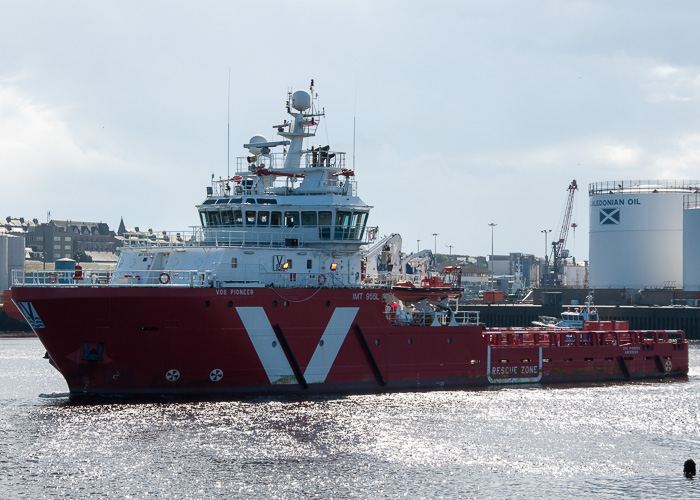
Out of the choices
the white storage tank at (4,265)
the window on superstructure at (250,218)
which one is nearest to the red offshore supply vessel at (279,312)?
the window on superstructure at (250,218)

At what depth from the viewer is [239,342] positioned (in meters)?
33.4

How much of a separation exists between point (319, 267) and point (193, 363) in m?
6.61

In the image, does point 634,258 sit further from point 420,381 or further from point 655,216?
point 420,381

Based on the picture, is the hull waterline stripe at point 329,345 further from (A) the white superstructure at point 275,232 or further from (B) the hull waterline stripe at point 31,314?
(B) the hull waterline stripe at point 31,314

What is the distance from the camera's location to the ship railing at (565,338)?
41.6 m

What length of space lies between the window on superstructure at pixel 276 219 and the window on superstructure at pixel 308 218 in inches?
36.1

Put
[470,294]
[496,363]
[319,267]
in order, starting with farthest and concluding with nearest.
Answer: [470,294] < [496,363] < [319,267]

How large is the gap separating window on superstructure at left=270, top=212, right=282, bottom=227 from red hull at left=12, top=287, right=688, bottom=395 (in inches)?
152

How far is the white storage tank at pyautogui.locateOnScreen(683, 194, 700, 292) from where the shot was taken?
82500 millimetres

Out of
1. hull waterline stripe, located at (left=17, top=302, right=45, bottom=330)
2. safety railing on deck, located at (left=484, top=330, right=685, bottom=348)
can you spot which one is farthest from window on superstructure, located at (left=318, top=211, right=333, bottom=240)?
hull waterline stripe, located at (left=17, top=302, right=45, bottom=330)

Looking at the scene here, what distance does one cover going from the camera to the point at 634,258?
88375mm

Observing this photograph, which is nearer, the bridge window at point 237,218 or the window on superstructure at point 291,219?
the bridge window at point 237,218

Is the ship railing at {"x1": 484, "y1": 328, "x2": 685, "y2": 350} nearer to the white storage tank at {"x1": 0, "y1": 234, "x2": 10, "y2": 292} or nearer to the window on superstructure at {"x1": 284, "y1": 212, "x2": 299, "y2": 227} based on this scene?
the window on superstructure at {"x1": 284, "y1": 212, "x2": 299, "y2": 227}

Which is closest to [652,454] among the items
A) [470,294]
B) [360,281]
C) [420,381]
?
[420,381]
